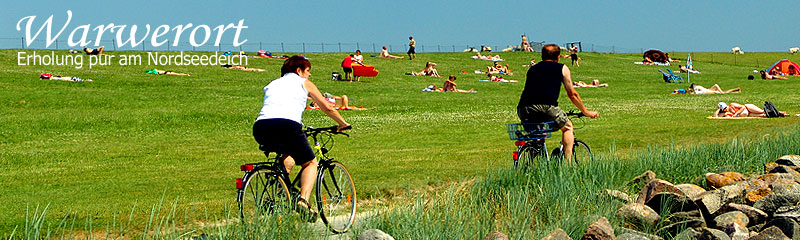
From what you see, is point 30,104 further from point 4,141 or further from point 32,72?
point 32,72

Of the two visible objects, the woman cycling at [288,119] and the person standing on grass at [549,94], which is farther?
the person standing on grass at [549,94]

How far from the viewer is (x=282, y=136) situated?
737 centimetres

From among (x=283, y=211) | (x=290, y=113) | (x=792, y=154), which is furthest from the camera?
(x=792, y=154)

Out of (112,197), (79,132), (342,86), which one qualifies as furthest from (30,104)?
(112,197)

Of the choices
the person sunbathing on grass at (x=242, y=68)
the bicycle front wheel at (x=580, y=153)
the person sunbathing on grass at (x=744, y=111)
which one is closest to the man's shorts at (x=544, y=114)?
the bicycle front wheel at (x=580, y=153)

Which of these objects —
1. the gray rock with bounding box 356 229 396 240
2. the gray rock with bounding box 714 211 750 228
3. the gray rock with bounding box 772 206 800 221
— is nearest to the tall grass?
the gray rock with bounding box 356 229 396 240

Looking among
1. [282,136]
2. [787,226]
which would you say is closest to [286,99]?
[282,136]

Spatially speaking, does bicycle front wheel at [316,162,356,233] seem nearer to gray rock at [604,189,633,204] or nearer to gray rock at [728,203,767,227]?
gray rock at [604,189,633,204]

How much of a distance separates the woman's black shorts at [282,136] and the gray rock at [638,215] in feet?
12.1

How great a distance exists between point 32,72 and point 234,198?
3259cm

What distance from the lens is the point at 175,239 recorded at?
589cm

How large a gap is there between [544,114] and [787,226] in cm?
301

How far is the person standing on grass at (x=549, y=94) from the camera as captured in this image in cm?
995

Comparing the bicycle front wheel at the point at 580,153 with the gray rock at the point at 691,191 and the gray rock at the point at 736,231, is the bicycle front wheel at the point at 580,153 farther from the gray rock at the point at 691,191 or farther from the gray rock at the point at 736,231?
the gray rock at the point at 736,231
